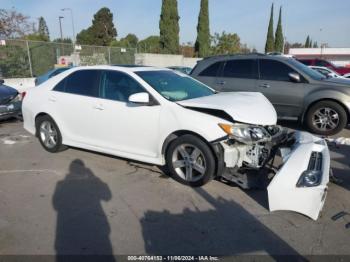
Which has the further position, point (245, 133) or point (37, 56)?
point (37, 56)

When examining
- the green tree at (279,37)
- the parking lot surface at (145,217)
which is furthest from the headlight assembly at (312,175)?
the green tree at (279,37)

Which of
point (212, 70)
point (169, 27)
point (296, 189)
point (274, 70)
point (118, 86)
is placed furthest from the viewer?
point (169, 27)

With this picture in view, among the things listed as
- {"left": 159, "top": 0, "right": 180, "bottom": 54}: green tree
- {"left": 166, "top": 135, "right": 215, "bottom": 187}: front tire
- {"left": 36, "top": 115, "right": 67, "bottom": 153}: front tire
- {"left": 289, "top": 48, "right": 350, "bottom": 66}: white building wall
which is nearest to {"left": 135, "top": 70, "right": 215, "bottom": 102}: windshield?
{"left": 166, "top": 135, "right": 215, "bottom": 187}: front tire

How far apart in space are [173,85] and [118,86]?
33.9 inches

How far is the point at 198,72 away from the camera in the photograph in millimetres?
8352

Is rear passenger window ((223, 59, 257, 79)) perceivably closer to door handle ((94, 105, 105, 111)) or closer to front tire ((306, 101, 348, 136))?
front tire ((306, 101, 348, 136))

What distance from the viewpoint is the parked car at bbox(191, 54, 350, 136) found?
696 cm

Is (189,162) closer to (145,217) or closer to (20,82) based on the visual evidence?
(145,217)

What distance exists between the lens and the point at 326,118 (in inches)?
278

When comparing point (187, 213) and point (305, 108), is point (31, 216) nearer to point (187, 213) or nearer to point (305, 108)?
point (187, 213)

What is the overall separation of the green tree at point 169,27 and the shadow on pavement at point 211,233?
34.5 m

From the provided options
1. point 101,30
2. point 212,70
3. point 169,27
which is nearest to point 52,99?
point 212,70

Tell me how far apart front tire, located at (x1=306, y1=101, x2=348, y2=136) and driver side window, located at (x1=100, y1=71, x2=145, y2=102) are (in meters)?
4.38

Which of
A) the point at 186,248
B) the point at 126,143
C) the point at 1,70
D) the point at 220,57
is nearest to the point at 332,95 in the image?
the point at 220,57
